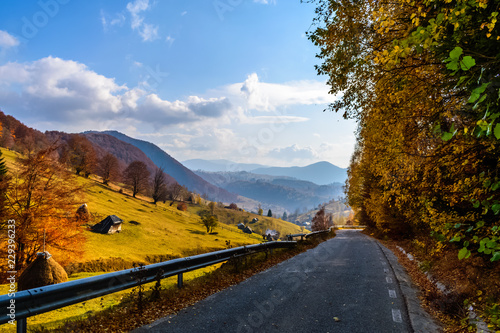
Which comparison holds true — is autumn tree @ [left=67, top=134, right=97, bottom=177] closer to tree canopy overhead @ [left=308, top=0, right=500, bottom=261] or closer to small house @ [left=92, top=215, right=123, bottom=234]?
small house @ [left=92, top=215, right=123, bottom=234]

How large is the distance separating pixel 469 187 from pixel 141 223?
65690mm

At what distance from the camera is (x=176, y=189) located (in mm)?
131375

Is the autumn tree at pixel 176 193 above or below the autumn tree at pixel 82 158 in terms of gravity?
below

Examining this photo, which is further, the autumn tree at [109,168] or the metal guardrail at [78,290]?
the autumn tree at [109,168]

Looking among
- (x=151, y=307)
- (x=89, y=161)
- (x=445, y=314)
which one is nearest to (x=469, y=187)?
(x=445, y=314)

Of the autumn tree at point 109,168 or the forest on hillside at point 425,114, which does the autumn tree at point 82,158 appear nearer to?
the autumn tree at point 109,168

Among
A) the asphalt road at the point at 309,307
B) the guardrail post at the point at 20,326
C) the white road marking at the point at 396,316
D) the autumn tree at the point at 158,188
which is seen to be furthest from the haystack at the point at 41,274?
the autumn tree at the point at 158,188

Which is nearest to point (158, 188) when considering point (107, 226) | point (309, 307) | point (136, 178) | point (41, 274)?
point (136, 178)

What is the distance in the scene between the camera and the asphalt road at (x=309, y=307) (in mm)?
4684

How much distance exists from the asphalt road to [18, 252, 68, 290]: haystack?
12.8 m

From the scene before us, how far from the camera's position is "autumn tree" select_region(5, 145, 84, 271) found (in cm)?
1956

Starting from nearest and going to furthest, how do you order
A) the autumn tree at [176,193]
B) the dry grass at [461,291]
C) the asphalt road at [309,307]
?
the asphalt road at [309,307] < the dry grass at [461,291] < the autumn tree at [176,193]

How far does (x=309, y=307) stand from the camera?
5637mm

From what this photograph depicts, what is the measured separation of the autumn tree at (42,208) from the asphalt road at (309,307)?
19829 mm
